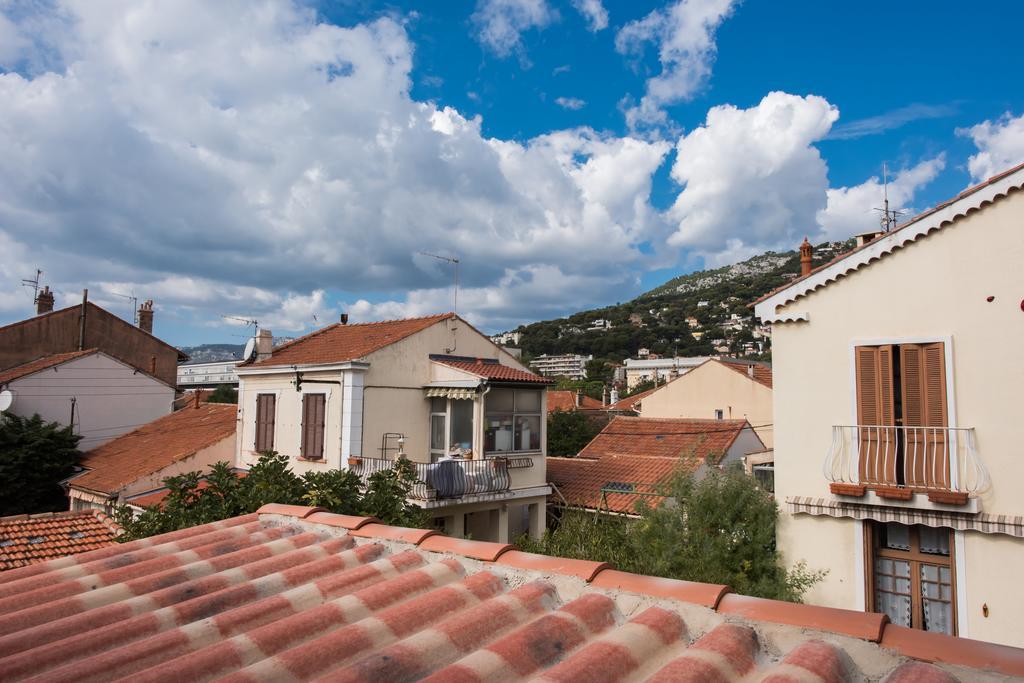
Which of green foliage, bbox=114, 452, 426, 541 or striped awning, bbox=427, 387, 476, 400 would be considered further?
striped awning, bbox=427, 387, 476, 400

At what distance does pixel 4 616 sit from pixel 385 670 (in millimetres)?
2445

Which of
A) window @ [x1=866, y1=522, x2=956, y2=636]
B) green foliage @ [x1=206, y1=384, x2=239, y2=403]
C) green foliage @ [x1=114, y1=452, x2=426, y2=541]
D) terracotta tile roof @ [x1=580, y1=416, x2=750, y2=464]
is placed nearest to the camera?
green foliage @ [x1=114, y1=452, x2=426, y2=541]

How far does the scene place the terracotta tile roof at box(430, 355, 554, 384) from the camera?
15801 mm

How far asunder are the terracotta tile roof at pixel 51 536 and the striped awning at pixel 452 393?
7.39 meters

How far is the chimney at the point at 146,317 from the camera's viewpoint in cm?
3177

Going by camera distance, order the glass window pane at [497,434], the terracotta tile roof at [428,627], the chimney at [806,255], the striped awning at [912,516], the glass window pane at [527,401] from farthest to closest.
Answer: the glass window pane at [527,401] < the glass window pane at [497,434] < the chimney at [806,255] < the striped awning at [912,516] < the terracotta tile roof at [428,627]

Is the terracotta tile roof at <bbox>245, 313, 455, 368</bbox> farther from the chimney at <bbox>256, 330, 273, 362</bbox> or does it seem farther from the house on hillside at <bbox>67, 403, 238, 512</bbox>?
the house on hillside at <bbox>67, 403, 238, 512</bbox>

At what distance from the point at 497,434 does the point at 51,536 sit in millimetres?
9692

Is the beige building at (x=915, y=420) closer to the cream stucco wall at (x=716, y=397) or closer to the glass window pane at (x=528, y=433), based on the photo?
the glass window pane at (x=528, y=433)

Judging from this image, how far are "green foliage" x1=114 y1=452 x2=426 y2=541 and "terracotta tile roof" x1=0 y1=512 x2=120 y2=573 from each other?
458 cm

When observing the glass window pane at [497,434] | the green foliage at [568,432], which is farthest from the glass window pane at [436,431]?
the green foliage at [568,432]

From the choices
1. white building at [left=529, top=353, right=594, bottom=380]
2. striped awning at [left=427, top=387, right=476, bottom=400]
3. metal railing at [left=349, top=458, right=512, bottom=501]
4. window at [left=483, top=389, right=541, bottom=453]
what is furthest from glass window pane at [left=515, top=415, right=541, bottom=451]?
white building at [left=529, top=353, right=594, bottom=380]

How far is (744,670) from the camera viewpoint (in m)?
2.58

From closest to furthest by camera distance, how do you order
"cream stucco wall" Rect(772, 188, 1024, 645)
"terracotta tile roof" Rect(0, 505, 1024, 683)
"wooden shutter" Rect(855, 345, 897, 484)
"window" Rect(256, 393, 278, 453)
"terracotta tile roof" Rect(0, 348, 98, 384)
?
"terracotta tile roof" Rect(0, 505, 1024, 683) → "cream stucco wall" Rect(772, 188, 1024, 645) → "wooden shutter" Rect(855, 345, 897, 484) → "window" Rect(256, 393, 278, 453) → "terracotta tile roof" Rect(0, 348, 98, 384)
